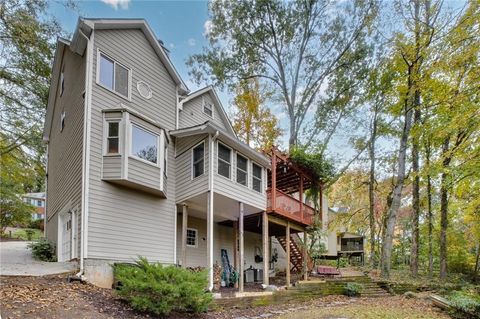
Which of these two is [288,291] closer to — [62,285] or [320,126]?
[62,285]

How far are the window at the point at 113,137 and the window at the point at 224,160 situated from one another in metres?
3.60

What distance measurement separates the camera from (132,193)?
431 inches

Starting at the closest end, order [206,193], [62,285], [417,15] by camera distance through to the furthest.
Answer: [62,285]
[206,193]
[417,15]

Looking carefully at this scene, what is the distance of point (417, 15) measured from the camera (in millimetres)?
16641

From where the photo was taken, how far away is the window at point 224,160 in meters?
12.0

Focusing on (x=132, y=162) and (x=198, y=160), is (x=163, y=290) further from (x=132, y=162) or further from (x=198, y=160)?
(x=198, y=160)

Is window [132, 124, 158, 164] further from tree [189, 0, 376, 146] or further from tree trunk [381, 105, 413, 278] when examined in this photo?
tree trunk [381, 105, 413, 278]

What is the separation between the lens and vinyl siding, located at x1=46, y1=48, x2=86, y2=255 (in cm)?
1071

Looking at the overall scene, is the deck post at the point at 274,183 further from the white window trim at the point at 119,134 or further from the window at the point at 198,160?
the white window trim at the point at 119,134

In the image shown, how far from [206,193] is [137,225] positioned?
8.41 ft

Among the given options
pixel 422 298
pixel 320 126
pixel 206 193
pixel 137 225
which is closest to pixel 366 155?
pixel 320 126

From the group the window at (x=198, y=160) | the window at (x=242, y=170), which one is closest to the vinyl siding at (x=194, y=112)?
the window at (x=242, y=170)

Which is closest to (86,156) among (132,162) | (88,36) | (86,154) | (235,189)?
(86,154)

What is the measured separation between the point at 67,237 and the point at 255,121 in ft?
55.9
